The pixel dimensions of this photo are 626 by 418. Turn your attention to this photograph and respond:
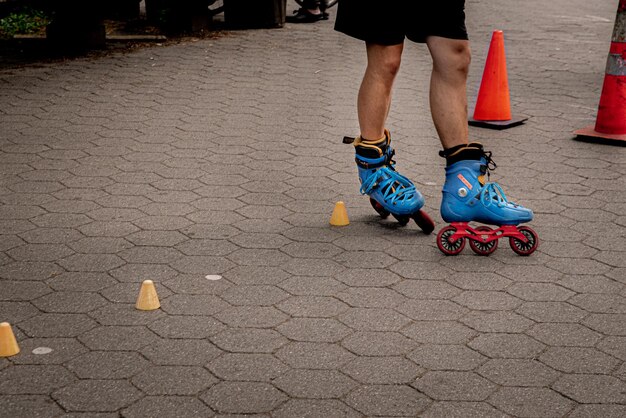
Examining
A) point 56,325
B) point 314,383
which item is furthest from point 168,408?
point 56,325

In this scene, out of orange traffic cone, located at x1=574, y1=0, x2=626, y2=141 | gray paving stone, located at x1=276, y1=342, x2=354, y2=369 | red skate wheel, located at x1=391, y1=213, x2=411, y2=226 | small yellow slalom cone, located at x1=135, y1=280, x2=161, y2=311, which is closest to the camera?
gray paving stone, located at x1=276, y1=342, x2=354, y2=369

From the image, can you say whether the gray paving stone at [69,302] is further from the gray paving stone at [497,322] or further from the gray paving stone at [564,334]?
the gray paving stone at [564,334]

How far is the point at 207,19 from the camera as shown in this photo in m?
11.5

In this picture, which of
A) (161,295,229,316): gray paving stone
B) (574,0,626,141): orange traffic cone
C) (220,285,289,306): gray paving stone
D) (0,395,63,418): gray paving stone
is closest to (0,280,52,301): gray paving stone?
(161,295,229,316): gray paving stone

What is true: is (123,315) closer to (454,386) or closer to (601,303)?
(454,386)

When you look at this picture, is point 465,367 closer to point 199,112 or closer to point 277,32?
point 199,112

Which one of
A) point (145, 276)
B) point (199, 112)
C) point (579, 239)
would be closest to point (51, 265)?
point (145, 276)

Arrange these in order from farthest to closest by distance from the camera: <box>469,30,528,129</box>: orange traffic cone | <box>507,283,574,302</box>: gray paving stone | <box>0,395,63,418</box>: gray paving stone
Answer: <box>469,30,528,129</box>: orange traffic cone, <box>507,283,574,302</box>: gray paving stone, <box>0,395,63,418</box>: gray paving stone

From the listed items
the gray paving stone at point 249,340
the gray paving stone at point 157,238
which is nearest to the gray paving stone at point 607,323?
the gray paving stone at point 249,340

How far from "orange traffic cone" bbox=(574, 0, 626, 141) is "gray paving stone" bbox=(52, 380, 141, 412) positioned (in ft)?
14.9

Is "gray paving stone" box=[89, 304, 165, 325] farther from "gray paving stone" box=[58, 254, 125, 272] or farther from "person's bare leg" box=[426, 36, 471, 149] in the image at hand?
"person's bare leg" box=[426, 36, 471, 149]

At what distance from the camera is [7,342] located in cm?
364

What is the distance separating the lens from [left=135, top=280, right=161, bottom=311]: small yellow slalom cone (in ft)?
13.3

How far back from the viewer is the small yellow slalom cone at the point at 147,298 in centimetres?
405
